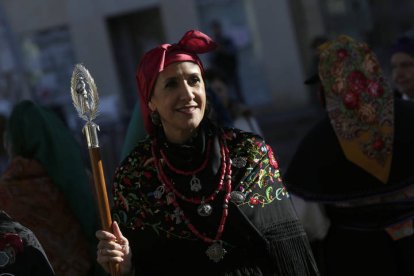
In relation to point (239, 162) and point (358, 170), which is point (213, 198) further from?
point (358, 170)

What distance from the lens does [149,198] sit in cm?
362

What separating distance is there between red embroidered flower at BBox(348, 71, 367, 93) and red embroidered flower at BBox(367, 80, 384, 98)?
30 millimetres

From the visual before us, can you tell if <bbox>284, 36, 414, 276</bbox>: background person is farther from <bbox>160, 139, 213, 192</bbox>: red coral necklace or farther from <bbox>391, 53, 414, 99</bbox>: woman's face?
<bbox>160, 139, 213, 192</bbox>: red coral necklace


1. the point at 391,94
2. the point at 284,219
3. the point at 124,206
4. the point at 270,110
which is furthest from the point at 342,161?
the point at 270,110

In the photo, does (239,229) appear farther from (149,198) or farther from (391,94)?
(391,94)

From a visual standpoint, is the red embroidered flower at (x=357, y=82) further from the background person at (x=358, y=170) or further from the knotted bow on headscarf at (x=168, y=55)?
the knotted bow on headscarf at (x=168, y=55)

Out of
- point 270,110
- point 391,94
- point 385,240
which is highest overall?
point 391,94

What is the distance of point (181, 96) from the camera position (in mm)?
3551

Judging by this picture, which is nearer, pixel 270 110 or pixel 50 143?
pixel 50 143

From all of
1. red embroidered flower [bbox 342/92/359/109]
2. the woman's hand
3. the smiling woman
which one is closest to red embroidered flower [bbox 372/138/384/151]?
red embroidered flower [bbox 342/92/359/109]

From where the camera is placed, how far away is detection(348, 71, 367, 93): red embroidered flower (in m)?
4.65

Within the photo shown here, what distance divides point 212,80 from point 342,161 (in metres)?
1.91

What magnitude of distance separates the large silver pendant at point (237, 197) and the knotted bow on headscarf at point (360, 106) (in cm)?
123

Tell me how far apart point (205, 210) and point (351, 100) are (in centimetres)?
143
